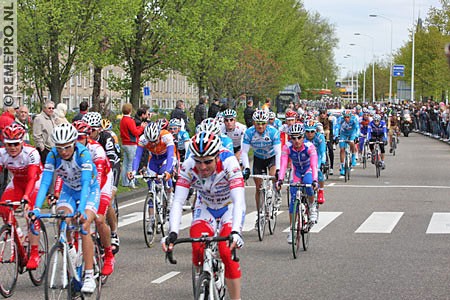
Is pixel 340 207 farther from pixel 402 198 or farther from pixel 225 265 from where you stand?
pixel 225 265

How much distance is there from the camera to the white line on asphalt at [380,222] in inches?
581

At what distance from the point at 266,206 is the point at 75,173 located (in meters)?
5.77

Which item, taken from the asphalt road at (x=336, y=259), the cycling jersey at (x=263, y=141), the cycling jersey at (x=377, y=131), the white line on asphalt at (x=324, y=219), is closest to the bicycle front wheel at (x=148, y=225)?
the asphalt road at (x=336, y=259)

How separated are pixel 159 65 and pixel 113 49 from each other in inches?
124

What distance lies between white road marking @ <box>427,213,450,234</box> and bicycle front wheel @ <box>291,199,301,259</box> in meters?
3.23

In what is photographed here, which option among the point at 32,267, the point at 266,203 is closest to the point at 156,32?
the point at 266,203

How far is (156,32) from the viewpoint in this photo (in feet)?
133

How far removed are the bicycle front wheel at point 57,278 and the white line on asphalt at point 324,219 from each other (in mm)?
7557

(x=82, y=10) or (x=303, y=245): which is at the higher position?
(x=82, y=10)

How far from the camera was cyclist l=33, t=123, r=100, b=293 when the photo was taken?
8.26 m

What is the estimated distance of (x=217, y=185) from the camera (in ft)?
25.1

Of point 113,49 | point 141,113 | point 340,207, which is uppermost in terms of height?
point 113,49

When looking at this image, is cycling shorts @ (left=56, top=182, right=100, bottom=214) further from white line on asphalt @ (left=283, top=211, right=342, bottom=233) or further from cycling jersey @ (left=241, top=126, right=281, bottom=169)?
white line on asphalt @ (left=283, top=211, right=342, bottom=233)

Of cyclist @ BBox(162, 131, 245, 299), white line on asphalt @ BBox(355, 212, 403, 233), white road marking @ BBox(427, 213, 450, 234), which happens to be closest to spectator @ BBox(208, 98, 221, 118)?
white line on asphalt @ BBox(355, 212, 403, 233)
